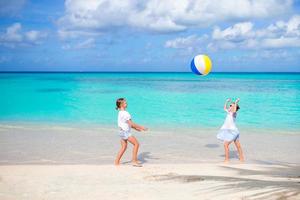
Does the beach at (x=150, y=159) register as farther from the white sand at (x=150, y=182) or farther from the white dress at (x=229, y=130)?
the white dress at (x=229, y=130)

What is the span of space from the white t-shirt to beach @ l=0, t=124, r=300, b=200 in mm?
828

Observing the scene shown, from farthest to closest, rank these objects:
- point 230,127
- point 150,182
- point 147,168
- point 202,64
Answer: point 202,64 < point 230,127 < point 147,168 < point 150,182

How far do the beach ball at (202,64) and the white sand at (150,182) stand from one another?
3091mm

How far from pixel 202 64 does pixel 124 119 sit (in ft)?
11.0

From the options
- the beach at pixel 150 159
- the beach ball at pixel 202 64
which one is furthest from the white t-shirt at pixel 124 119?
the beach ball at pixel 202 64

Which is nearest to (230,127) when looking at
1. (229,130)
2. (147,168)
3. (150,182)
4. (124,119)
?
(229,130)

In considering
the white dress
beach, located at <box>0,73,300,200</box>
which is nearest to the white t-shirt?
beach, located at <box>0,73,300,200</box>

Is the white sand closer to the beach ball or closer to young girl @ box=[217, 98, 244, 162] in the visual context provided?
young girl @ box=[217, 98, 244, 162]

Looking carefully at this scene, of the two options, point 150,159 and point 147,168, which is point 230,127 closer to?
point 150,159

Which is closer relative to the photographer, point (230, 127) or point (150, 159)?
point (230, 127)

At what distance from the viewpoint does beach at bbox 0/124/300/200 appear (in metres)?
6.18

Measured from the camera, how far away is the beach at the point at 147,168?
6176 mm

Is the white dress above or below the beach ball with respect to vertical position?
below

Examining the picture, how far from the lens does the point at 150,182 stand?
22.6ft
